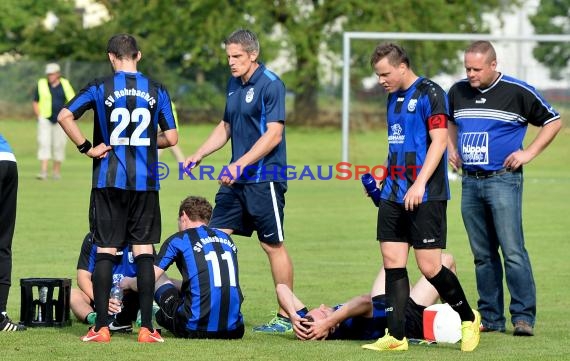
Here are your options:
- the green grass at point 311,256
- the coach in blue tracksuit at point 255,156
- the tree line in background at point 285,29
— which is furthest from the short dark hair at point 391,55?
the tree line in background at point 285,29

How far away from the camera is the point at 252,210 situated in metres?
8.88

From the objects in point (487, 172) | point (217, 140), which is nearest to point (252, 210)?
point (217, 140)

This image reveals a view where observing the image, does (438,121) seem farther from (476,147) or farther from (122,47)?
(122,47)

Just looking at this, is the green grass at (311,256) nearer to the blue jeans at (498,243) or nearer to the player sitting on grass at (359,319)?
the player sitting on grass at (359,319)

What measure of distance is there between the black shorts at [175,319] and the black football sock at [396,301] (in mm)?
1066

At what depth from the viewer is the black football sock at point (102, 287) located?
780cm

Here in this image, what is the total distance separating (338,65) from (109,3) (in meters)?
11.9

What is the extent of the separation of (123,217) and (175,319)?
2.56ft

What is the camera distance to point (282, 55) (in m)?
42.2

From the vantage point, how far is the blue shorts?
8.88 m

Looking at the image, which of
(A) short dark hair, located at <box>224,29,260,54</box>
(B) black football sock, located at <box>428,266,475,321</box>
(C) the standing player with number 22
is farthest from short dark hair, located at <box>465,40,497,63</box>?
(C) the standing player with number 22

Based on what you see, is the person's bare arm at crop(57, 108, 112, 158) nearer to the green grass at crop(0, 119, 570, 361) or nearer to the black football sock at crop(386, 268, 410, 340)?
the green grass at crop(0, 119, 570, 361)

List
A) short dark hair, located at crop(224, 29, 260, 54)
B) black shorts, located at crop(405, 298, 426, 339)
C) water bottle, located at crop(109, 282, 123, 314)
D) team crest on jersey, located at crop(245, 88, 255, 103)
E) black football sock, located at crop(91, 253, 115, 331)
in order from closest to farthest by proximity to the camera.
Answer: black football sock, located at crop(91, 253, 115, 331) < black shorts, located at crop(405, 298, 426, 339) < water bottle, located at crop(109, 282, 123, 314) < short dark hair, located at crop(224, 29, 260, 54) < team crest on jersey, located at crop(245, 88, 255, 103)

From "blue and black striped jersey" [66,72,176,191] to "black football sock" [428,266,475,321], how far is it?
6.45 feet
